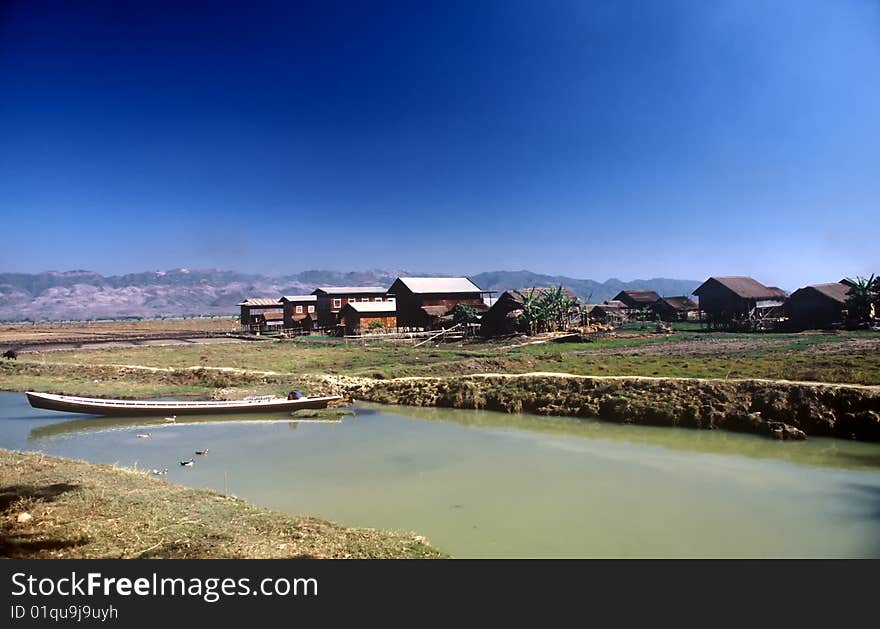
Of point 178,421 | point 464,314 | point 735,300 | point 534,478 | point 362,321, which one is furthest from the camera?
point 362,321

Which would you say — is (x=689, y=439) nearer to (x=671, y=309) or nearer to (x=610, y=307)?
(x=671, y=309)

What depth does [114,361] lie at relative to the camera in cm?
3819

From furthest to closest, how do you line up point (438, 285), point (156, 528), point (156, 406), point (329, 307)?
point (329, 307), point (438, 285), point (156, 406), point (156, 528)

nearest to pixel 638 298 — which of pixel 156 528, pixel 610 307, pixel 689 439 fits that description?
pixel 610 307

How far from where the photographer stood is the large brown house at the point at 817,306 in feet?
147

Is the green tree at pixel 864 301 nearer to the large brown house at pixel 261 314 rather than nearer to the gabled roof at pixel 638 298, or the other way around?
the gabled roof at pixel 638 298

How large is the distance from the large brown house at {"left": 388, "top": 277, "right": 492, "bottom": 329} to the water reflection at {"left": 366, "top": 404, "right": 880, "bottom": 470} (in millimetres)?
32819

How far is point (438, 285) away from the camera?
196ft

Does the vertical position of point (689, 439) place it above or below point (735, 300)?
A: below

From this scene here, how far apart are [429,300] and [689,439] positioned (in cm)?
4140

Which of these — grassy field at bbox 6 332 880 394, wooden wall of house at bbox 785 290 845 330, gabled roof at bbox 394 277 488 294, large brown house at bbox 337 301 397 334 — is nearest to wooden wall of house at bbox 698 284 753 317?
wooden wall of house at bbox 785 290 845 330

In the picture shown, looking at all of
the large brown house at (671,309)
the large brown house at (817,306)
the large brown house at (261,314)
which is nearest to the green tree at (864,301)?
the large brown house at (817,306)

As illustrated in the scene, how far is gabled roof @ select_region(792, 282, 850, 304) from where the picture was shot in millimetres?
45062
